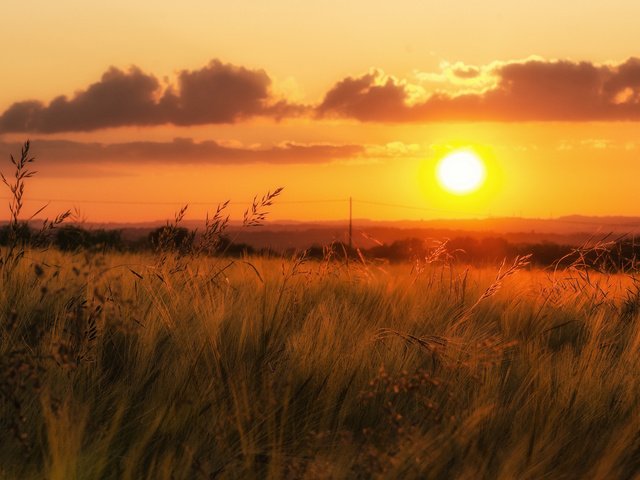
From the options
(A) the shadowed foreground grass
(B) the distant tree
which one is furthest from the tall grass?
(B) the distant tree

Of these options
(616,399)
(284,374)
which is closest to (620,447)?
(616,399)

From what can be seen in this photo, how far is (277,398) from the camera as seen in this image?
273 centimetres

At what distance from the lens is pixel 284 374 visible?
2.92 meters

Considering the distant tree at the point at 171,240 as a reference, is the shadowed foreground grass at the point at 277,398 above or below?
below

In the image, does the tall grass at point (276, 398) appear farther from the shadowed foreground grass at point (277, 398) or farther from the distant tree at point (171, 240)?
the distant tree at point (171, 240)

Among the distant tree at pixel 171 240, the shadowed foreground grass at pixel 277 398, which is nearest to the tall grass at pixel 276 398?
the shadowed foreground grass at pixel 277 398

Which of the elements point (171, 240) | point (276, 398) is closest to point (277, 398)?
point (276, 398)

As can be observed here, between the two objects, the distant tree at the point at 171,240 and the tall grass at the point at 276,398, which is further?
the distant tree at the point at 171,240

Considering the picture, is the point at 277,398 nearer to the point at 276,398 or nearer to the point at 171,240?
the point at 276,398

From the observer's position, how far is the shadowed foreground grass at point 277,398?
7.50ft

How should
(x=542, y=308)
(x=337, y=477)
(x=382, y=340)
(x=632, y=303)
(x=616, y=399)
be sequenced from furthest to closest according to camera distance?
(x=632, y=303), (x=542, y=308), (x=382, y=340), (x=616, y=399), (x=337, y=477)

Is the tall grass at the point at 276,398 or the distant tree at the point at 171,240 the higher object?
the distant tree at the point at 171,240

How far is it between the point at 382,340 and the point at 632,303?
2.82m

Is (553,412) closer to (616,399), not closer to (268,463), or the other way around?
(616,399)
